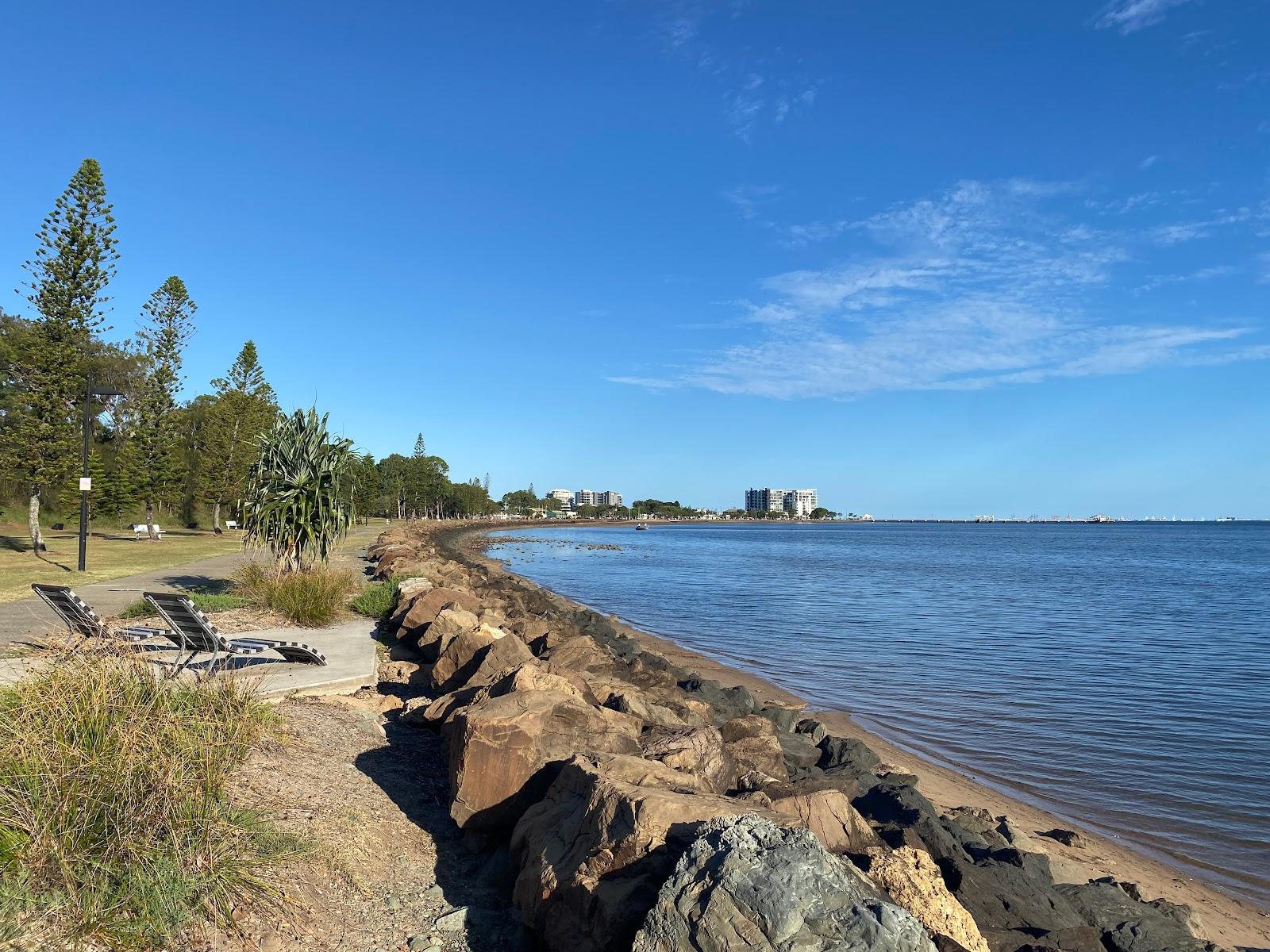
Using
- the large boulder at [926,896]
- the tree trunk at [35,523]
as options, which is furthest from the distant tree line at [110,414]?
the large boulder at [926,896]

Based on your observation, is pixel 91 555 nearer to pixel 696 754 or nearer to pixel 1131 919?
pixel 696 754

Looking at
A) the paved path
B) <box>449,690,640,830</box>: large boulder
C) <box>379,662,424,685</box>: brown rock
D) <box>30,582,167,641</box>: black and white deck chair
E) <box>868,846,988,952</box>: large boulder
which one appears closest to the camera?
<box>868,846,988,952</box>: large boulder

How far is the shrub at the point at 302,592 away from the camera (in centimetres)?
1223

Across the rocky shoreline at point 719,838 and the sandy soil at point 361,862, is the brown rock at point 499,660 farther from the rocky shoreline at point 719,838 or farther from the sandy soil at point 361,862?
the sandy soil at point 361,862

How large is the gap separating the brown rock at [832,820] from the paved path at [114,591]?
21.7 ft

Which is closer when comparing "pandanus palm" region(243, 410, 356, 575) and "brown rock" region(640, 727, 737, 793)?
"brown rock" region(640, 727, 737, 793)

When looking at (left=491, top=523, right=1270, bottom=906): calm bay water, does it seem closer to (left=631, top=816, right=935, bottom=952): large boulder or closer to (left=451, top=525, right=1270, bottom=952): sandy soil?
(left=451, top=525, right=1270, bottom=952): sandy soil

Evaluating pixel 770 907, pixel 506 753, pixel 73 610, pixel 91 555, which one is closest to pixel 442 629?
pixel 73 610

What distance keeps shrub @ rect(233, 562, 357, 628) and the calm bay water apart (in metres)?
7.52

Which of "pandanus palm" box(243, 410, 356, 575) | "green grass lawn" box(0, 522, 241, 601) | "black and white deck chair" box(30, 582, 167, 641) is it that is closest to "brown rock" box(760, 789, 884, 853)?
"black and white deck chair" box(30, 582, 167, 641)

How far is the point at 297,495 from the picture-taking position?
1454 centimetres

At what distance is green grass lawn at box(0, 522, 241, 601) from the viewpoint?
62.5 ft

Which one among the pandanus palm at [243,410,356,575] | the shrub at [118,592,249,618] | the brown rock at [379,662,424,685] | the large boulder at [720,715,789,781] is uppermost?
the pandanus palm at [243,410,356,575]

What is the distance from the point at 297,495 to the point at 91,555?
57.4 ft
